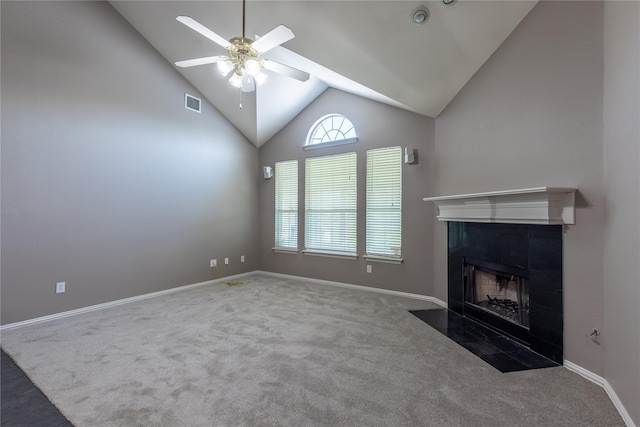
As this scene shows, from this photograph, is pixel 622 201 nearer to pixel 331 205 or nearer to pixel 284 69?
pixel 284 69

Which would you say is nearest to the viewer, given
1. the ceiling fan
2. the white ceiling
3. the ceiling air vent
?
the ceiling fan

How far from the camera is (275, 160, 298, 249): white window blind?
559 cm

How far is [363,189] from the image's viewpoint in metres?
4.73

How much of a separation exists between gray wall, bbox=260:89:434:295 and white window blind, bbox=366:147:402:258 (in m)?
0.10

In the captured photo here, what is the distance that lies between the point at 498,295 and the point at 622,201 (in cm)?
176

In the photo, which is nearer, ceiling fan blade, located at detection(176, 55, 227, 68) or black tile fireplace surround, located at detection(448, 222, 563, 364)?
black tile fireplace surround, located at detection(448, 222, 563, 364)

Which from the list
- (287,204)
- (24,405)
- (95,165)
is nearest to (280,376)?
(24,405)

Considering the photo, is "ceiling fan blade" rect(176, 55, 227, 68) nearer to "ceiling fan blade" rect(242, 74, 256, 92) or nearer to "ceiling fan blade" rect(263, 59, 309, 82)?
"ceiling fan blade" rect(242, 74, 256, 92)

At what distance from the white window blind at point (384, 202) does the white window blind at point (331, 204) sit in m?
0.30

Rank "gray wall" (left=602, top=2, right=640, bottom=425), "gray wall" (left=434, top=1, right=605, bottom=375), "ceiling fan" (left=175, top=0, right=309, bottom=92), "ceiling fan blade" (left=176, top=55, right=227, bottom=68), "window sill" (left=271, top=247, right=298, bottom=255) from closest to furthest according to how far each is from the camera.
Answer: "gray wall" (left=602, top=2, right=640, bottom=425) → "gray wall" (left=434, top=1, right=605, bottom=375) → "ceiling fan" (left=175, top=0, right=309, bottom=92) → "ceiling fan blade" (left=176, top=55, right=227, bottom=68) → "window sill" (left=271, top=247, right=298, bottom=255)

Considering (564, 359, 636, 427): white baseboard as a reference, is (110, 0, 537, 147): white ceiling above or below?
above

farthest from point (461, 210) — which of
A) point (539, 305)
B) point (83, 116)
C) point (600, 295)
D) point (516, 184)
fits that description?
point (83, 116)

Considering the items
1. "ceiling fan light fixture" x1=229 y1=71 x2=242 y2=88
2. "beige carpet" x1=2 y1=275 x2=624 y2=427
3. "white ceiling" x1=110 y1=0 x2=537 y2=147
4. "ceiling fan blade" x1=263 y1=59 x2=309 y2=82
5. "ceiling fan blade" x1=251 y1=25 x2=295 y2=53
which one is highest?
"white ceiling" x1=110 y1=0 x2=537 y2=147

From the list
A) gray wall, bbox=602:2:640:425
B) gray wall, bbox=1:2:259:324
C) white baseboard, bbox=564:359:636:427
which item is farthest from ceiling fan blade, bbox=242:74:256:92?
white baseboard, bbox=564:359:636:427
